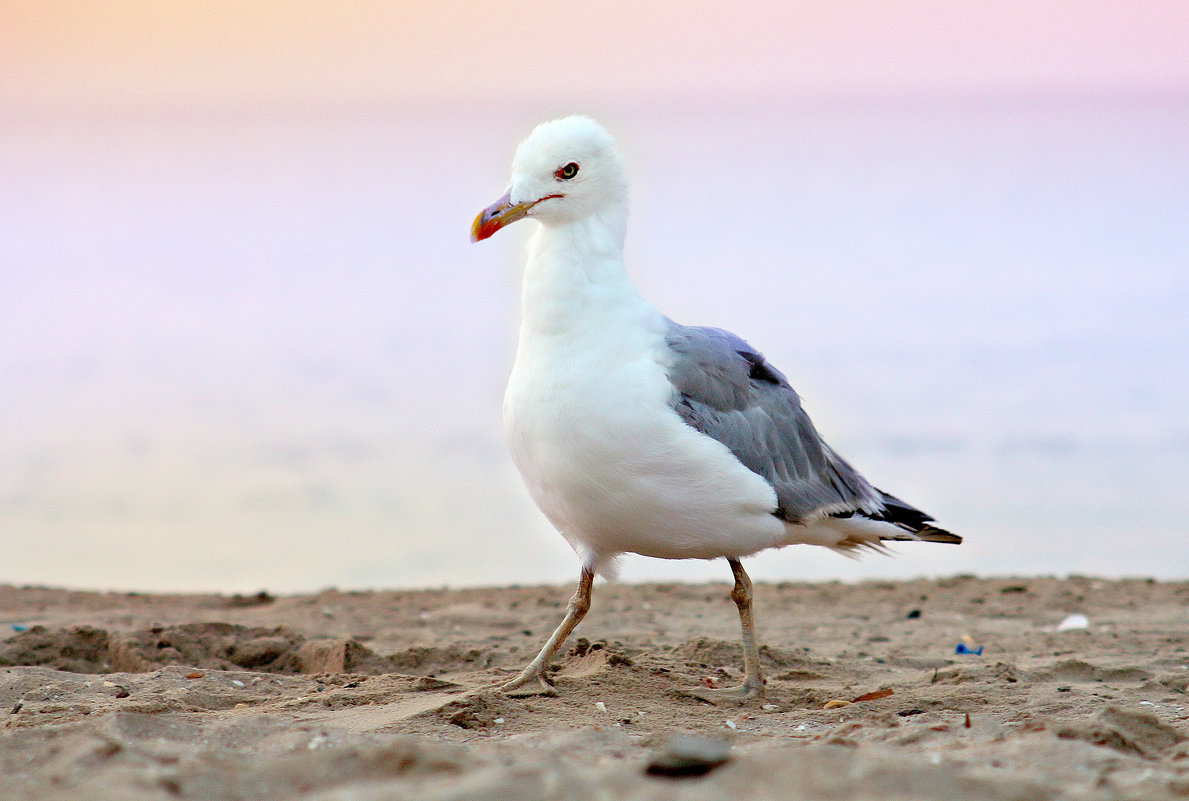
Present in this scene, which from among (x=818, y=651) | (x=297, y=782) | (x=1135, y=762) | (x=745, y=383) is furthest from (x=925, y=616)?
(x=297, y=782)

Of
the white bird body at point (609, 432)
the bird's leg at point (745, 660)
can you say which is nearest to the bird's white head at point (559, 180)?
the white bird body at point (609, 432)

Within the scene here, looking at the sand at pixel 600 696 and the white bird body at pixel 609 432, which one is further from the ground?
the white bird body at pixel 609 432

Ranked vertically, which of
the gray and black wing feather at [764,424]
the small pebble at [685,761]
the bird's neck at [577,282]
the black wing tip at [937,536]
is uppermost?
the bird's neck at [577,282]

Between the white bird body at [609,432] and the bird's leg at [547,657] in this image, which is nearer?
the white bird body at [609,432]

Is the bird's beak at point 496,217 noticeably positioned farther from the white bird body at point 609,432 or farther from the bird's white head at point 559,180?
the white bird body at point 609,432

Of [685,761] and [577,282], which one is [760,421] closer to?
[577,282]

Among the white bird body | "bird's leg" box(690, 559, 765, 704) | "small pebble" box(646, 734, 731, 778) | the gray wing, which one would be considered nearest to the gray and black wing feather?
the gray wing

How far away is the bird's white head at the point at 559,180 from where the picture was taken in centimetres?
553

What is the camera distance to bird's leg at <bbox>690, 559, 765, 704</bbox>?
18.6ft

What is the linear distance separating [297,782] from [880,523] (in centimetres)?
402

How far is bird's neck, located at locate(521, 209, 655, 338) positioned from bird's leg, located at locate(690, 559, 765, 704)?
1502 millimetres

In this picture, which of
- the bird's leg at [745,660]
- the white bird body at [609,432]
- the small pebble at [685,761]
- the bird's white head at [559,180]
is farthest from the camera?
the bird's leg at [745,660]

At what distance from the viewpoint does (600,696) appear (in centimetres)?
540

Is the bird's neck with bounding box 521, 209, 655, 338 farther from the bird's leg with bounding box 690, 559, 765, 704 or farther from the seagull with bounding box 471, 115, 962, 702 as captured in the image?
the bird's leg with bounding box 690, 559, 765, 704
